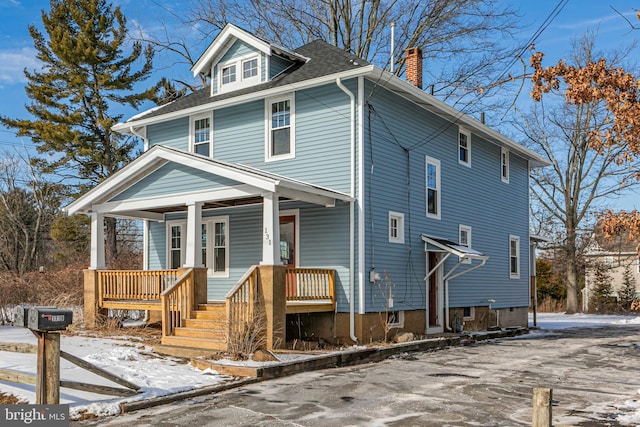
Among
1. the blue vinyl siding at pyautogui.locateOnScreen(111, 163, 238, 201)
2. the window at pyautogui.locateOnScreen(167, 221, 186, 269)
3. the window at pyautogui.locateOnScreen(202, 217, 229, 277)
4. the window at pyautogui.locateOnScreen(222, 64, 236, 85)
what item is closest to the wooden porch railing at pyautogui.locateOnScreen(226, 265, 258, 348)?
the blue vinyl siding at pyautogui.locateOnScreen(111, 163, 238, 201)

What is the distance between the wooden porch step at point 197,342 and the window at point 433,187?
24.2 ft

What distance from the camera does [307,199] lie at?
1379 centimetres

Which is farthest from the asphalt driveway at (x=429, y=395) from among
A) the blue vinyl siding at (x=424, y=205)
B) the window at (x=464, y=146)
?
the window at (x=464, y=146)

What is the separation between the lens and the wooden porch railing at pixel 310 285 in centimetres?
1351

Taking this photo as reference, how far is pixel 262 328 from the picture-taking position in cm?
1223

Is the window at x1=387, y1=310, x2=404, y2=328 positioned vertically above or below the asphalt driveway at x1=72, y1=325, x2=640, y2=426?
above

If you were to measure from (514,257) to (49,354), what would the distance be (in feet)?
59.3

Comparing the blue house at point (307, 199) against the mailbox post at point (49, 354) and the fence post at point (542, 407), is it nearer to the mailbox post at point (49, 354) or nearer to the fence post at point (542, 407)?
the mailbox post at point (49, 354)

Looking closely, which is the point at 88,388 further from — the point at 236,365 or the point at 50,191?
the point at 50,191

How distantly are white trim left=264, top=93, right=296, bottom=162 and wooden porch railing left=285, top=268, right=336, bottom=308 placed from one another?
127 inches

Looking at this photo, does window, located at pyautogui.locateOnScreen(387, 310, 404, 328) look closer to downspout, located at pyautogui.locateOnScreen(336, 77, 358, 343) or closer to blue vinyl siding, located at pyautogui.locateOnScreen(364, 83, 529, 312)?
blue vinyl siding, located at pyautogui.locateOnScreen(364, 83, 529, 312)

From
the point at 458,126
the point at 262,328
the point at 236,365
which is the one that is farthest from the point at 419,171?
the point at 236,365

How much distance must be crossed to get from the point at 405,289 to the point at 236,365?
21.0 ft

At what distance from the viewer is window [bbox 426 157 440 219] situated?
17.2 meters
